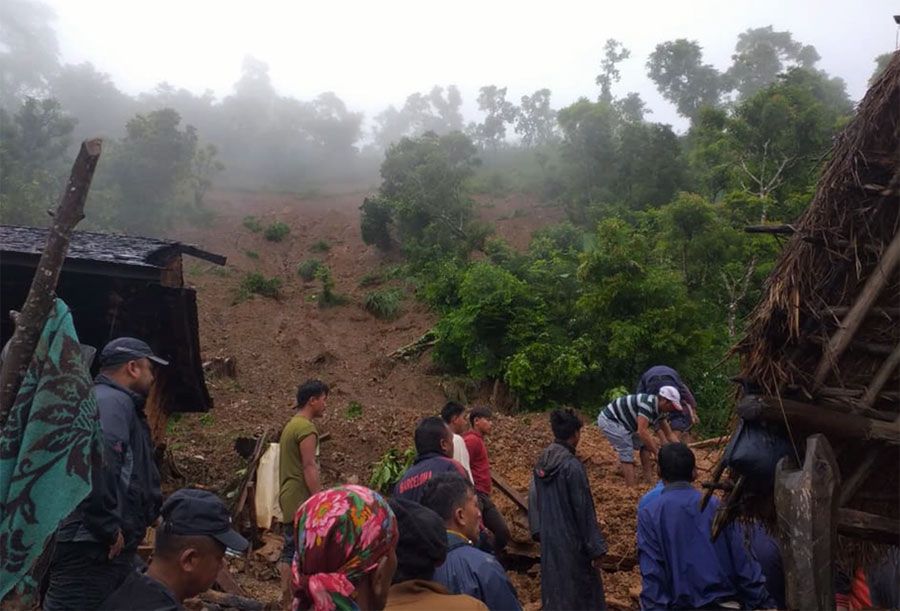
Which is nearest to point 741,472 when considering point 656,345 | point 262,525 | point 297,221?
point 262,525

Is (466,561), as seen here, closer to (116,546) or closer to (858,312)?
(116,546)

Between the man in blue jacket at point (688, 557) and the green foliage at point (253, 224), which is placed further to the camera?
the green foliage at point (253, 224)

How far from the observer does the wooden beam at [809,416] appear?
2496mm

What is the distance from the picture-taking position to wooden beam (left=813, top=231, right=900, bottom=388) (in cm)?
253

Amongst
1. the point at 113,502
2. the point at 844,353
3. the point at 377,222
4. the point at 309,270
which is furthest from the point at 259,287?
the point at 844,353

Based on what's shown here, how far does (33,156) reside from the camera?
2841 centimetres

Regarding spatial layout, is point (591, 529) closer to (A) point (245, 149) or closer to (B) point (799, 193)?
(B) point (799, 193)

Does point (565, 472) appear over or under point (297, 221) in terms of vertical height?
under

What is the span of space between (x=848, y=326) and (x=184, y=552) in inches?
102

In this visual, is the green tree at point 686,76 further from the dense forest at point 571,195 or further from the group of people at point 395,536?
the group of people at point 395,536

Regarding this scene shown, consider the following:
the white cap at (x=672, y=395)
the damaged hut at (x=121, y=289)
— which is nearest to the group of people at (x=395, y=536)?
the damaged hut at (x=121, y=289)

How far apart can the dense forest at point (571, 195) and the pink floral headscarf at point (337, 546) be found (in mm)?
2052

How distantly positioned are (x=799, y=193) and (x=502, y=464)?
1202 cm

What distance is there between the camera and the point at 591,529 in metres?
3.90
